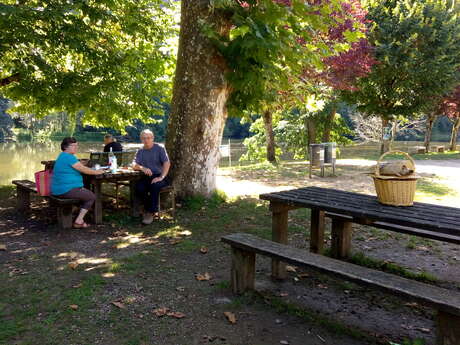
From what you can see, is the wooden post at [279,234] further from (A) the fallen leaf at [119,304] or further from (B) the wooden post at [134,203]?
(B) the wooden post at [134,203]

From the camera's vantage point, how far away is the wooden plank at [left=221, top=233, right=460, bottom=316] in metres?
2.54

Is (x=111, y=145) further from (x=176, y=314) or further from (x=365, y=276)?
(x=365, y=276)

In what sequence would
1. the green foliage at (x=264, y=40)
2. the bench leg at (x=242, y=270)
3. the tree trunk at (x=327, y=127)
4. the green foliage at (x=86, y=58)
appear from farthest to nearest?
the tree trunk at (x=327, y=127), the green foliage at (x=86, y=58), the green foliage at (x=264, y=40), the bench leg at (x=242, y=270)

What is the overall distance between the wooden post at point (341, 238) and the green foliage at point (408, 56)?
43.9ft

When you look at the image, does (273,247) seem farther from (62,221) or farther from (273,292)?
(62,221)

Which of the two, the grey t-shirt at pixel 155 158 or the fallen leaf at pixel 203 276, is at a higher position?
the grey t-shirt at pixel 155 158

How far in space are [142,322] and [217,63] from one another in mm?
5010

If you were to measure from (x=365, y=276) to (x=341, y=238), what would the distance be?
2.05 m

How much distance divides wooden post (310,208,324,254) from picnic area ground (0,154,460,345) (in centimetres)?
37

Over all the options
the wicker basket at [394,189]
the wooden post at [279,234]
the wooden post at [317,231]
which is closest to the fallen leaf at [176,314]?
the wooden post at [279,234]

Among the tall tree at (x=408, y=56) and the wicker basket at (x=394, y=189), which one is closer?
the wicker basket at (x=394, y=189)

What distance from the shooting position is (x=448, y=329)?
2521 millimetres

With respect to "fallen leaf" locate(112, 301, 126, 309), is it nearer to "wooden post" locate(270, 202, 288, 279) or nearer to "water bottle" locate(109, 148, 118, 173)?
"wooden post" locate(270, 202, 288, 279)

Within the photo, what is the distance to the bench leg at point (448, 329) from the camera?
2.49 metres
